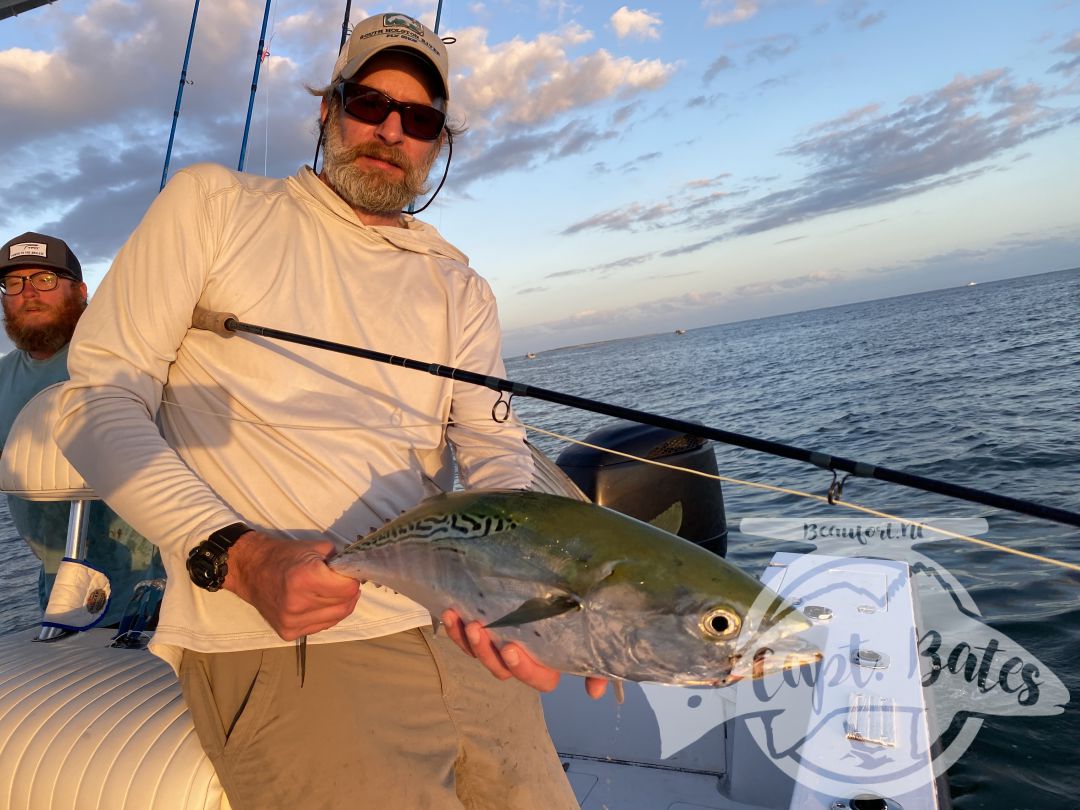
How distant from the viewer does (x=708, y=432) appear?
221 cm

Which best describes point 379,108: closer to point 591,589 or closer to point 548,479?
point 548,479

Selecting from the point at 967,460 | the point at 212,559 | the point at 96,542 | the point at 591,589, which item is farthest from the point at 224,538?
the point at 967,460

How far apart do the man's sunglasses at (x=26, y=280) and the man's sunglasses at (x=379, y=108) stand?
119 inches

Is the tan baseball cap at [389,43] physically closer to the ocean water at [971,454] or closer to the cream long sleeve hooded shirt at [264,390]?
the cream long sleeve hooded shirt at [264,390]

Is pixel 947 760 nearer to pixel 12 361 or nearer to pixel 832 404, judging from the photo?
pixel 12 361

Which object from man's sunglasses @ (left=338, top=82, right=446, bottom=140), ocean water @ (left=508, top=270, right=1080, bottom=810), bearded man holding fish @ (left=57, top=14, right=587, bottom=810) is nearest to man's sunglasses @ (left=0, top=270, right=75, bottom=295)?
bearded man holding fish @ (left=57, top=14, right=587, bottom=810)

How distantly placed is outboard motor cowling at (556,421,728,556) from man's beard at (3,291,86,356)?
3.47 m

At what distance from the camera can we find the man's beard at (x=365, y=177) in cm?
255

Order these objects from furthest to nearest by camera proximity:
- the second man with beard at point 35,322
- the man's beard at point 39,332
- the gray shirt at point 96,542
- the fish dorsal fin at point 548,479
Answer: the man's beard at point 39,332 → the second man with beard at point 35,322 → the gray shirt at point 96,542 → the fish dorsal fin at point 548,479

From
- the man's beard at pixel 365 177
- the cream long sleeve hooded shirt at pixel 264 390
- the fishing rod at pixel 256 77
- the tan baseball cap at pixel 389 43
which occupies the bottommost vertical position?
the cream long sleeve hooded shirt at pixel 264 390

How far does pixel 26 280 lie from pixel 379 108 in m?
3.24

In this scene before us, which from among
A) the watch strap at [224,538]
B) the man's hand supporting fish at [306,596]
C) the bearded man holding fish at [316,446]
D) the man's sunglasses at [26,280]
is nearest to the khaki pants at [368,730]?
the bearded man holding fish at [316,446]

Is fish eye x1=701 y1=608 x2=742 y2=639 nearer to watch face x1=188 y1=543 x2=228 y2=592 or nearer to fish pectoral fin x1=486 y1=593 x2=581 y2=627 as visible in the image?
fish pectoral fin x1=486 y1=593 x2=581 y2=627

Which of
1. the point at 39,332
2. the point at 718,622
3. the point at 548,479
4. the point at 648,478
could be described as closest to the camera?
the point at 718,622
